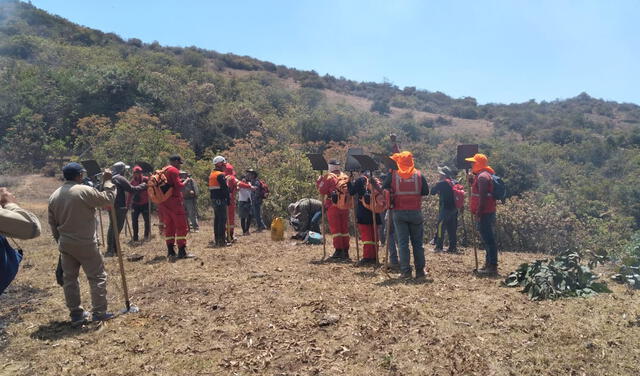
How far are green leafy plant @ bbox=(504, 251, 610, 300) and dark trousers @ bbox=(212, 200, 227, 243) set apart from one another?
605 cm

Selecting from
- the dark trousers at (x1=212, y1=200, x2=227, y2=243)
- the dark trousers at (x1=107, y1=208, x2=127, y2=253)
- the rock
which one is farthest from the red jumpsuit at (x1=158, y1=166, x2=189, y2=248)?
the rock

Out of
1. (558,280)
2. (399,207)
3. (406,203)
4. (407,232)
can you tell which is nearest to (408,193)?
(406,203)

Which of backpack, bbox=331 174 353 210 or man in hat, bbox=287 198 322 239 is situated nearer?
backpack, bbox=331 174 353 210

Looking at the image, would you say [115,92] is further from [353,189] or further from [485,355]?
[485,355]

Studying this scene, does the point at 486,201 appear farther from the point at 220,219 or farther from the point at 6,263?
the point at 6,263

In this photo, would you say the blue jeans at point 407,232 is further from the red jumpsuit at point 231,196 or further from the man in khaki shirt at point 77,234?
the red jumpsuit at point 231,196

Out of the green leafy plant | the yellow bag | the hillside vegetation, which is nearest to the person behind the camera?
the green leafy plant

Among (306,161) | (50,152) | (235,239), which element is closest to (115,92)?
(50,152)

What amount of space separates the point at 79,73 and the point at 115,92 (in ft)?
11.3

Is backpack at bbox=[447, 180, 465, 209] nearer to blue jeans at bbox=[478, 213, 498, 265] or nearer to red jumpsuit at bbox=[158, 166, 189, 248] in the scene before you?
blue jeans at bbox=[478, 213, 498, 265]

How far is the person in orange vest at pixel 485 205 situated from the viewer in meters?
7.75

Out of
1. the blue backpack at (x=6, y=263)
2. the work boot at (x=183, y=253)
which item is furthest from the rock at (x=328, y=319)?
the work boot at (x=183, y=253)

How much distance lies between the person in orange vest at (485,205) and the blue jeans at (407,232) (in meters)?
1.12

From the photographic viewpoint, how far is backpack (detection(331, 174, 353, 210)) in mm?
8859
